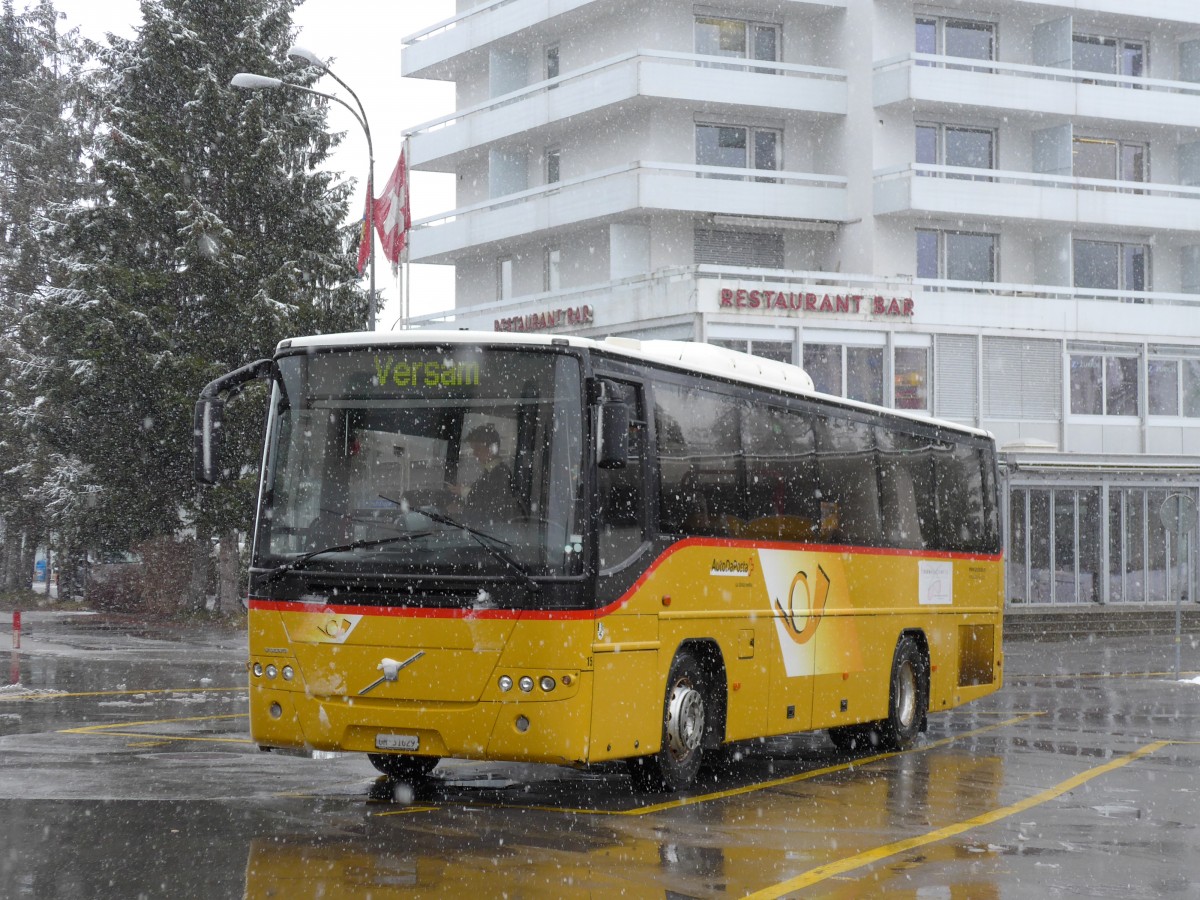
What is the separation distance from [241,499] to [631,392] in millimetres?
28002

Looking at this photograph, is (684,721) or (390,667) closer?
(390,667)

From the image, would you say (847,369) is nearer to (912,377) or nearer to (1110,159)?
(912,377)

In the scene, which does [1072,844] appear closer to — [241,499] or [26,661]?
[26,661]

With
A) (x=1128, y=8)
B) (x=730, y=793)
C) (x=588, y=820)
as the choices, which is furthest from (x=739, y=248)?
(x=588, y=820)

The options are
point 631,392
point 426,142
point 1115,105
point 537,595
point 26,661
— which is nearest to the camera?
point 537,595

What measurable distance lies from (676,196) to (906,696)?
26.5 m

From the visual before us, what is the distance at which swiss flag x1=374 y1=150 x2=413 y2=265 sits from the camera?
35469 millimetres

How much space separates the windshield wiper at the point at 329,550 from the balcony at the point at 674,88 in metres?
32.0

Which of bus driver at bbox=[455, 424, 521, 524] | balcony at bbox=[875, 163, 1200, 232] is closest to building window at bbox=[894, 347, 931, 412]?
balcony at bbox=[875, 163, 1200, 232]

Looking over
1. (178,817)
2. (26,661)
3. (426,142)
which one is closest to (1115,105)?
(426,142)

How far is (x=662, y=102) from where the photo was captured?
143 ft

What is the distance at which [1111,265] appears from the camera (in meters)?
47.8

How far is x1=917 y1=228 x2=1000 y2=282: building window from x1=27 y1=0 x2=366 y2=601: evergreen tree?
46.5 ft

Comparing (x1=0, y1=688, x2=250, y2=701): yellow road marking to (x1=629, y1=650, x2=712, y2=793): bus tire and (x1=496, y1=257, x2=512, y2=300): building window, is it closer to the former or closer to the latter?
(x1=629, y1=650, x2=712, y2=793): bus tire
